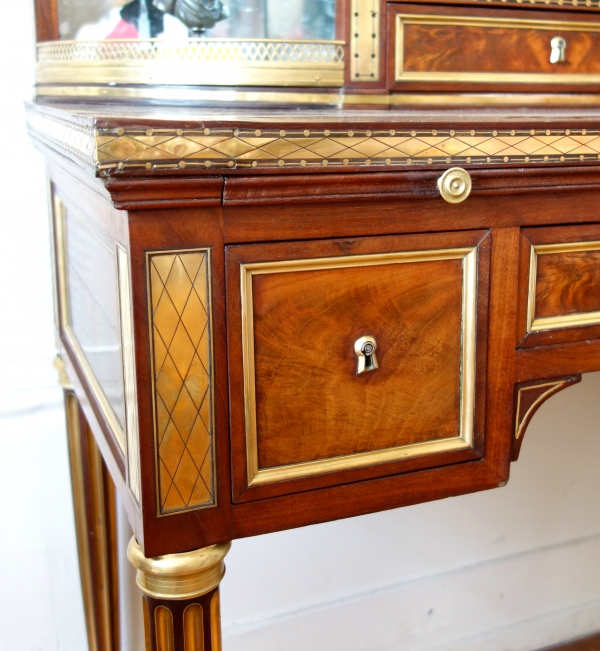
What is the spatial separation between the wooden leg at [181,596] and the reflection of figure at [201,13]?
45cm

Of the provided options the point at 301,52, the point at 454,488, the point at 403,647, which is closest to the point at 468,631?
the point at 403,647

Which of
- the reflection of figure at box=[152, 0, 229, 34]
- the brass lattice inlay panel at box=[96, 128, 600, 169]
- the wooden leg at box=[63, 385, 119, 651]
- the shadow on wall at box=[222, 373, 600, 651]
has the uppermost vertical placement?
the reflection of figure at box=[152, 0, 229, 34]

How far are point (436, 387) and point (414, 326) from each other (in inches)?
1.9

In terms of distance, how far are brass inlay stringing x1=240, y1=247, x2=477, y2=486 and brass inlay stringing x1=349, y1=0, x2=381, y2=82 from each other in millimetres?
217

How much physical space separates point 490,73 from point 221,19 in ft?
0.79

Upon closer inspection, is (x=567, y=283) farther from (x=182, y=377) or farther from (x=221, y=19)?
(x=221, y=19)

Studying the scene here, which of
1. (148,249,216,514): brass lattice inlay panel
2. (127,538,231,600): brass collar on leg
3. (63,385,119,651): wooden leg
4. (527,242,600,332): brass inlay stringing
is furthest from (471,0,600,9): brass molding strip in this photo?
(63,385,119,651): wooden leg

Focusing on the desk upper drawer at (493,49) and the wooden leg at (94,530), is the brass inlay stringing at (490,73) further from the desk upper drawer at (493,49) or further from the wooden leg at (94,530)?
the wooden leg at (94,530)

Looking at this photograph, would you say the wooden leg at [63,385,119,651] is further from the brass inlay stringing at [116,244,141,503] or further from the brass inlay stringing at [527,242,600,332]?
the brass inlay stringing at [527,242,600,332]

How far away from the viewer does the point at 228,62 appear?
2.05ft

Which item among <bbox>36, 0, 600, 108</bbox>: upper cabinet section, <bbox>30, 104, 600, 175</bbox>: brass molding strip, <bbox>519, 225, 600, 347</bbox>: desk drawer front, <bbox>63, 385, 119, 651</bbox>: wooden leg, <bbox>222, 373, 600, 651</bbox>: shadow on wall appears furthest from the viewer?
<bbox>222, 373, 600, 651</bbox>: shadow on wall

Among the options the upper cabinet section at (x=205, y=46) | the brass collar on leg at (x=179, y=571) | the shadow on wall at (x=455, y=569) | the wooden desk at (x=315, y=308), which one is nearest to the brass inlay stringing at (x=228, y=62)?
the upper cabinet section at (x=205, y=46)

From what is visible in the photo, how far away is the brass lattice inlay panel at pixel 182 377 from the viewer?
43 cm

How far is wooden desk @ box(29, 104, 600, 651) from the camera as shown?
16.8 inches
